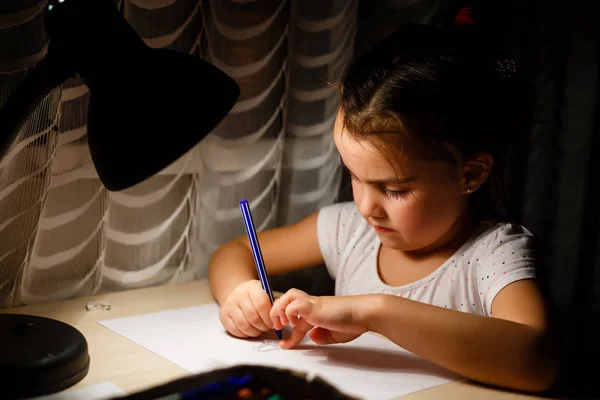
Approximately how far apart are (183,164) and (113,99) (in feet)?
1.40

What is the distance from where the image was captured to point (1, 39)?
68cm

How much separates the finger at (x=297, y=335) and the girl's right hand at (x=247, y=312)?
31 mm

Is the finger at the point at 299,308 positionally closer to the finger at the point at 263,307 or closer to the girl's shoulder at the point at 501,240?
the finger at the point at 263,307

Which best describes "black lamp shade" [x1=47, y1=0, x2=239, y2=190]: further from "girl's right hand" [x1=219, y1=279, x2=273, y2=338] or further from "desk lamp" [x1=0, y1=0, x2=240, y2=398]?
"girl's right hand" [x1=219, y1=279, x2=273, y2=338]

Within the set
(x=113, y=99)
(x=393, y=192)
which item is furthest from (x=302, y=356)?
(x=113, y=99)

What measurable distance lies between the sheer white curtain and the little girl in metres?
0.10

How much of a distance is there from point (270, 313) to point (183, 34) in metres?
0.44

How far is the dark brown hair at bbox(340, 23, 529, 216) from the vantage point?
2.54 feet

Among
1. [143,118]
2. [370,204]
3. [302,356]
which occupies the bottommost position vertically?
[302,356]

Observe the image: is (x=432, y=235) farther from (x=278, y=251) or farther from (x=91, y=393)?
(x=91, y=393)

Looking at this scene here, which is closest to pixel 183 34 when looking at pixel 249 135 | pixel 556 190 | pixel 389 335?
pixel 249 135

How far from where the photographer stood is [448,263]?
866 millimetres

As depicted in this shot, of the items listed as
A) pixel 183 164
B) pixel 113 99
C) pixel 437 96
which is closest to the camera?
pixel 113 99

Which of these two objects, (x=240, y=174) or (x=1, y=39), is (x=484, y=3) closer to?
(x=240, y=174)
